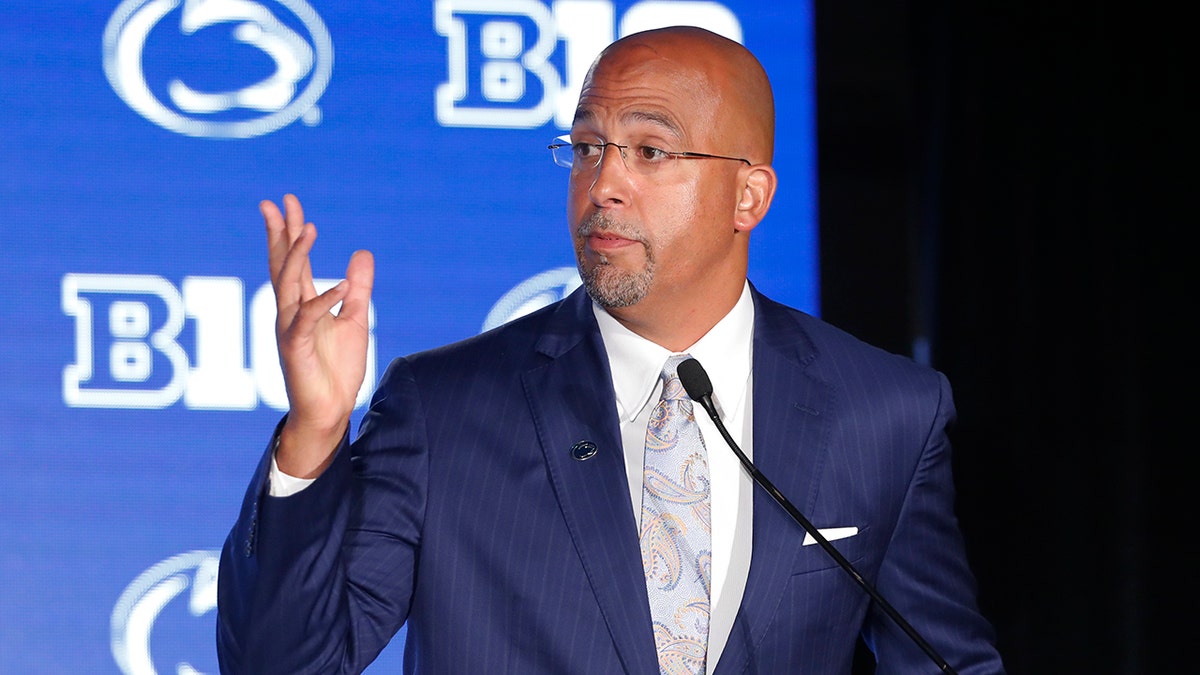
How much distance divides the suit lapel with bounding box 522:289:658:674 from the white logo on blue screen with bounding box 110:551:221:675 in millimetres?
1266

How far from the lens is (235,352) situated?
2.97 metres

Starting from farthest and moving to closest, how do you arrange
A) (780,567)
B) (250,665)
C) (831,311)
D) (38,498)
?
1. (831,311)
2. (38,498)
3. (780,567)
4. (250,665)

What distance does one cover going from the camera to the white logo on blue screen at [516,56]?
3123 mm

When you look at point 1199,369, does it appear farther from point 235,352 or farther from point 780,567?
point 235,352

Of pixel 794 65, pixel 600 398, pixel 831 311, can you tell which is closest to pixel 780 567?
pixel 600 398

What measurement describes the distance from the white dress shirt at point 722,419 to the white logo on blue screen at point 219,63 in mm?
1246

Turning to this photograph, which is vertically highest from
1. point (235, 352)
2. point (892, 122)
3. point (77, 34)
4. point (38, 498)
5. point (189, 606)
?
point (77, 34)

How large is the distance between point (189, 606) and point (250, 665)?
131 cm

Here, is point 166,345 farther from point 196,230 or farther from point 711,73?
point 711,73

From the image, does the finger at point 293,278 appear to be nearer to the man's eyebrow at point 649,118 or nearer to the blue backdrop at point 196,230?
the man's eyebrow at point 649,118

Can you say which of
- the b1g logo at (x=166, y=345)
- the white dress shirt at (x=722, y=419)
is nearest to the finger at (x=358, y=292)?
the white dress shirt at (x=722, y=419)

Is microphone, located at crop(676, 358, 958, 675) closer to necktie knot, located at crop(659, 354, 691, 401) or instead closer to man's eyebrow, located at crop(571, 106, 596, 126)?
necktie knot, located at crop(659, 354, 691, 401)

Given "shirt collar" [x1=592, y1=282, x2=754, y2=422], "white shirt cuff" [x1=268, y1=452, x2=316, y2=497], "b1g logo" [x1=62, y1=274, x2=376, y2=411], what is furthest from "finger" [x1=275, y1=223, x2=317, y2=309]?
"b1g logo" [x1=62, y1=274, x2=376, y2=411]

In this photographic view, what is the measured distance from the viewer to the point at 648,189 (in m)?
2.11
